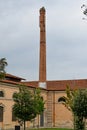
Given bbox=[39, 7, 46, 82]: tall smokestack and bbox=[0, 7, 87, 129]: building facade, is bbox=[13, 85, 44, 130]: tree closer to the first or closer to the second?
bbox=[0, 7, 87, 129]: building facade

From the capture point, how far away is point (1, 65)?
28.3 meters

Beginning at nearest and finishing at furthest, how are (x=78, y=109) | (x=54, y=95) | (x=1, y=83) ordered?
(x=78, y=109)
(x=1, y=83)
(x=54, y=95)

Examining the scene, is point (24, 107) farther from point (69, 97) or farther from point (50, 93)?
point (50, 93)

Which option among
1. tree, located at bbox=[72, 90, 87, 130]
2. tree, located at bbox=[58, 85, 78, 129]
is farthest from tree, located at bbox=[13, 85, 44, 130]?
tree, located at bbox=[72, 90, 87, 130]

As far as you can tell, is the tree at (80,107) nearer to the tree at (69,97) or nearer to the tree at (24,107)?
the tree at (69,97)

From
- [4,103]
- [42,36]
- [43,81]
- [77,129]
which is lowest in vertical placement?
[77,129]

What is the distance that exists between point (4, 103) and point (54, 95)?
13890 millimetres

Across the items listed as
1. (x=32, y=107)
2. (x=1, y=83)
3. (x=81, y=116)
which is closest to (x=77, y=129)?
(x=81, y=116)

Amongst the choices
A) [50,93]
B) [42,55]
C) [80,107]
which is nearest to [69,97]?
[80,107]

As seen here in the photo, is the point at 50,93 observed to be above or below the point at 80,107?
above

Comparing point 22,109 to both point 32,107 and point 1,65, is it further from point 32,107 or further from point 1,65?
point 1,65

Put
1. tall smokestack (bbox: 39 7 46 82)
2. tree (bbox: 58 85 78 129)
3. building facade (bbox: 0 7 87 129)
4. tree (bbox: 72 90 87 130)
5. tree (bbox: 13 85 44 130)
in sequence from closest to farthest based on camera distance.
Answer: tree (bbox: 72 90 87 130), tree (bbox: 58 85 78 129), tree (bbox: 13 85 44 130), building facade (bbox: 0 7 87 129), tall smokestack (bbox: 39 7 46 82)

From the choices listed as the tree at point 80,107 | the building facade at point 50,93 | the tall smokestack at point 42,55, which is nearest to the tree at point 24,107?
the tree at point 80,107

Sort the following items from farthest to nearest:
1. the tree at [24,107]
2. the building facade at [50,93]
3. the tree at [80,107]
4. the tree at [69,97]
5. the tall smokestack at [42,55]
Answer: the tall smokestack at [42,55]
the building facade at [50,93]
the tree at [24,107]
the tree at [69,97]
the tree at [80,107]
